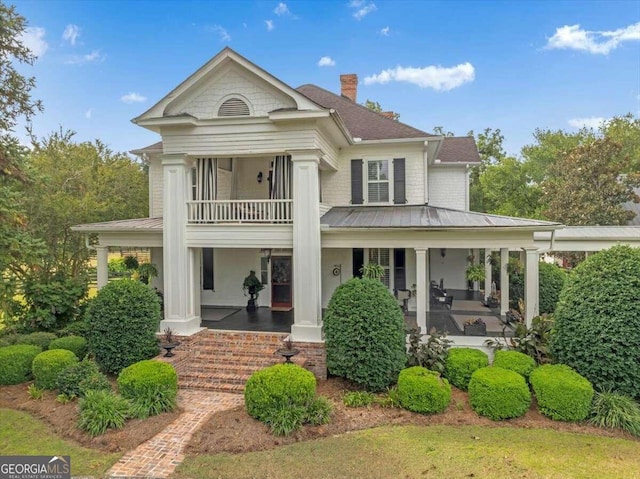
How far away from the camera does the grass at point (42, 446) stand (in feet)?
19.8

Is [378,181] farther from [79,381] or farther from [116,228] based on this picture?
[79,381]

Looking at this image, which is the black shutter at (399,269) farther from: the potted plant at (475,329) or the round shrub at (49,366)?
the round shrub at (49,366)

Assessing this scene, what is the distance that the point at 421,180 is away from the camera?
13.7 metres

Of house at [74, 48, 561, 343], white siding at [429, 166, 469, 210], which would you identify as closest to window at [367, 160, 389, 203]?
house at [74, 48, 561, 343]

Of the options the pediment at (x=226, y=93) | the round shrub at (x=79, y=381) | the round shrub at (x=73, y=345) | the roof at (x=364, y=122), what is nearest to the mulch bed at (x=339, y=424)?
the round shrub at (x=79, y=381)

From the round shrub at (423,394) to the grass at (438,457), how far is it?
2.05ft

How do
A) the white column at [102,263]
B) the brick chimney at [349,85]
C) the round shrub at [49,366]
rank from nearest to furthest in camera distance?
the round shrub at [49,366]
the white column at [102,263]
the brick chimney at [349,85]

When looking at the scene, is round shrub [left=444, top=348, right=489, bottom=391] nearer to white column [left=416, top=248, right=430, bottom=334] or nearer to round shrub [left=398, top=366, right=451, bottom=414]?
round shrub [left=398, top=366, right=451, bottom=414]

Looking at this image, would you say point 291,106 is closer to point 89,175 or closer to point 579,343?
point 579,343

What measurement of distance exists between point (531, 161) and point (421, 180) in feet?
75.2

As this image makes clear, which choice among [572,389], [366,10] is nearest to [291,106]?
[572,389]

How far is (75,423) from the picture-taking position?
287 inches

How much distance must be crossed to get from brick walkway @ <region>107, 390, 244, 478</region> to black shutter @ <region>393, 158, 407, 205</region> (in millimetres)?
8568

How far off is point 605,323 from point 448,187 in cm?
935
